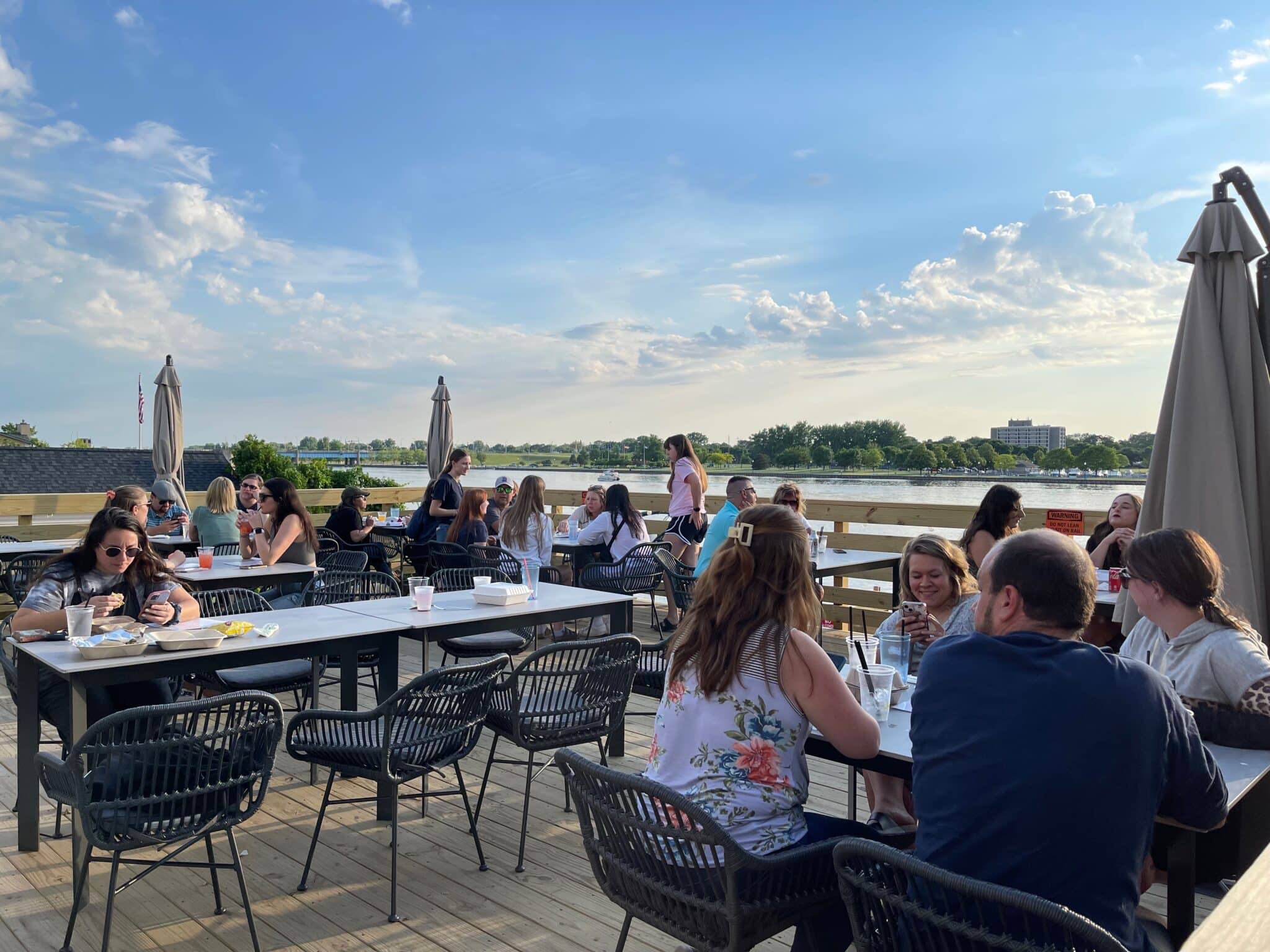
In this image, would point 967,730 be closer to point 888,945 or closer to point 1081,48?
point 888,945

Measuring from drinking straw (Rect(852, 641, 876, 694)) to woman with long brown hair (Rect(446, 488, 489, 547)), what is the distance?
5.06 meters

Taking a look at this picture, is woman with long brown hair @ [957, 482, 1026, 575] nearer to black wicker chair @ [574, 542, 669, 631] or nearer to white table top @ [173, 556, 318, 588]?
black wicker chair @ [574, 542, 669, 631]

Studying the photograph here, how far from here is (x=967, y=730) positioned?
1.51m

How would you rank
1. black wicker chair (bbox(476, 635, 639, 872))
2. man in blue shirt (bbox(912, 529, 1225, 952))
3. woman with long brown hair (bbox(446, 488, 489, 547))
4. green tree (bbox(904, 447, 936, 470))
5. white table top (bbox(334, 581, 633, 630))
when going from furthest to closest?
green tree (bbox(904, 447, 936, 470)) < woman with long brown hair (bbox(446, 488, 489, 547)) < white table top (bbox(334, 581, 633, 630)) < black wicker chair (bbox(476, 635, 639, 872)) < man in blue shirt (bbox(912, 529, 1225, 952))

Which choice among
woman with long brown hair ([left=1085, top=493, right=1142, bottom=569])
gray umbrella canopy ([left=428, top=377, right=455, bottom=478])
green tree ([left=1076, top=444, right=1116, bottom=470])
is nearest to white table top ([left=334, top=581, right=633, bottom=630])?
woman with long brown hair ([left=1085, top=493, right=1142, bottom=569])

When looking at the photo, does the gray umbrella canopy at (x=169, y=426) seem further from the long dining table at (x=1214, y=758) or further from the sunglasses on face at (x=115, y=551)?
the long dining table at (x=1214, y=758)

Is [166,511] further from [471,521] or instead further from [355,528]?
[471,521]

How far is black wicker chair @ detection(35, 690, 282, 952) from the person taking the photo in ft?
7.72

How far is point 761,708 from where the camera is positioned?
200 cm

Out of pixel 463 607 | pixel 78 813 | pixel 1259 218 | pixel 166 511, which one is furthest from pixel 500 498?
pixel 1259 218

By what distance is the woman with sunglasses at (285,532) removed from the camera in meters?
5.53

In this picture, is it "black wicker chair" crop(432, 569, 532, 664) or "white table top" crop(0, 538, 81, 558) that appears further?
"white table top" crop(0, 538, 81, 558)

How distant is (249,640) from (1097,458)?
6.76 meters

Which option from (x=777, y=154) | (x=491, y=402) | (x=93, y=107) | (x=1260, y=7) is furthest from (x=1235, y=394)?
(x=93, y=107)
